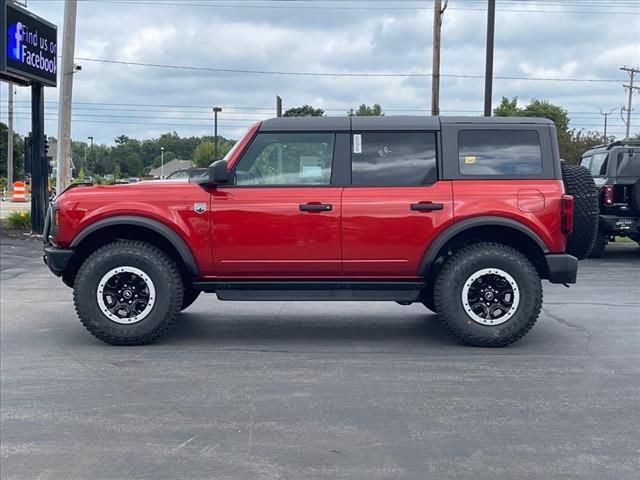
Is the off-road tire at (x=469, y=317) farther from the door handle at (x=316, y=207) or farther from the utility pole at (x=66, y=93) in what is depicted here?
the utility pole at (x=66, y=93)

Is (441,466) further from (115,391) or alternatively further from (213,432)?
(115,391)

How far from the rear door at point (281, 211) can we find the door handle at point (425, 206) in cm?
66

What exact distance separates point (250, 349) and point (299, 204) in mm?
1357

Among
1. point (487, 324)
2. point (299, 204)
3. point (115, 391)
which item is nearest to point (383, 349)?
point (487, 324)

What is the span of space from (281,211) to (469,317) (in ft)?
6.27

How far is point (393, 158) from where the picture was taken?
6793 mm

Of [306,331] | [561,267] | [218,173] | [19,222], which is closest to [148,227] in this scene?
[218,173]

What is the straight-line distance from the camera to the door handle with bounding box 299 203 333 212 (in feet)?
21.7

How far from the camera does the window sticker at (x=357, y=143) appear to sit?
680 cm

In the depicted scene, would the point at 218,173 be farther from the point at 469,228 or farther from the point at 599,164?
the point at 599,164

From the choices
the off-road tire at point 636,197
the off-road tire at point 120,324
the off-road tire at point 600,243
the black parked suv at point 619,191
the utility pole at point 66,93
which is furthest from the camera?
the utility pole at point 66,93

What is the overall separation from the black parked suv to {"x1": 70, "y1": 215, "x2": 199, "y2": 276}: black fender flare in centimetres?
868

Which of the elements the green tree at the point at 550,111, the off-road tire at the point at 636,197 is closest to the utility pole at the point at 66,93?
the off-road tire at the point at 636,197

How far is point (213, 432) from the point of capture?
182 inches
